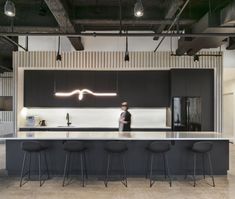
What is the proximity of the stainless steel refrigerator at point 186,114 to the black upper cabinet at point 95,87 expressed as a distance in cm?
36

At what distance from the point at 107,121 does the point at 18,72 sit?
126 inches

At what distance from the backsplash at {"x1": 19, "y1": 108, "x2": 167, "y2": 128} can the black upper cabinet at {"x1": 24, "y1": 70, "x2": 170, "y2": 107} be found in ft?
1.48

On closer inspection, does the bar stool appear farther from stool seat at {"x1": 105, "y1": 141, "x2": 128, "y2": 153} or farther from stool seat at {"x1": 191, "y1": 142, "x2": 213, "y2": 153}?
stool seat at {"x1": 191, "y1": 142, "x2": 213, "y2": 153}

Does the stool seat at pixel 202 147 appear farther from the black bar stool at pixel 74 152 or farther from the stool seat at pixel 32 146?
the stool seat at pixel 32 146

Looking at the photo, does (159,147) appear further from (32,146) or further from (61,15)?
(61,15)

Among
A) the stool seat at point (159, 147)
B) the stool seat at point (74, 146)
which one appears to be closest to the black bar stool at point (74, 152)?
the stool seat at point (74, 146)

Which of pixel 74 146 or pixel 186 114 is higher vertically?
pixel 186 114

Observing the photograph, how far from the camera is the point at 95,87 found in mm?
8969

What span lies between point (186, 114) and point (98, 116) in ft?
9.24

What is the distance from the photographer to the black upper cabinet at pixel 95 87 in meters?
8.98

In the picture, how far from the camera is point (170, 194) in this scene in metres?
4.86

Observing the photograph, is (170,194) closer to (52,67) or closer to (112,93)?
(112,93)

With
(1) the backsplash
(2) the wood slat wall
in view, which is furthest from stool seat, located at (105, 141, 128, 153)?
(2) the wood slat wall

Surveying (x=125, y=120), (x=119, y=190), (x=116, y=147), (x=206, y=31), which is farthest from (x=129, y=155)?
(x=206, y=31)
